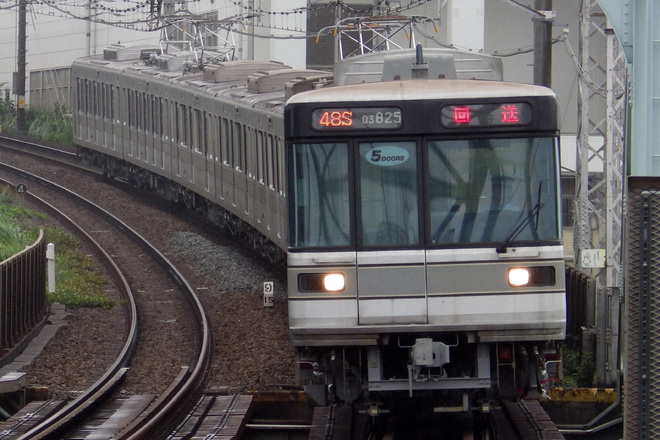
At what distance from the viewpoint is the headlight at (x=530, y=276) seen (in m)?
7.67

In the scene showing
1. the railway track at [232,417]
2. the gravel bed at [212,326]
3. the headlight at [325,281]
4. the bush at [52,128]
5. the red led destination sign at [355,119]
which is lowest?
the gravel bed at [212,326]

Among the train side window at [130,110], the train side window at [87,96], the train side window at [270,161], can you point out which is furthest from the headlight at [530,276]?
Result: the train side window at [87,96]

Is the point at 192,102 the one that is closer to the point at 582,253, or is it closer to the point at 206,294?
the point at 206,294

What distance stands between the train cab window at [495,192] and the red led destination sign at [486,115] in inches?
4.7

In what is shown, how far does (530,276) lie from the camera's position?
7.68 m

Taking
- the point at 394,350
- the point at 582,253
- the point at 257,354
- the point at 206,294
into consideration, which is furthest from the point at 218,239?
the point at 394,350

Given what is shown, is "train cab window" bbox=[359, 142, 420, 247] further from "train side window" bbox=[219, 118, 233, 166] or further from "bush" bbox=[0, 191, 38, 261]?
"train side window" bbox=[219, 118, 233, 166]

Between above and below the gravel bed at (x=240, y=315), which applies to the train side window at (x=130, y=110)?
above

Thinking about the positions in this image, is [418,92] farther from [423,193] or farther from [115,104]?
[115,104]

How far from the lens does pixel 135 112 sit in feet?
77.0

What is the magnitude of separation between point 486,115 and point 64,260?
10.9 m

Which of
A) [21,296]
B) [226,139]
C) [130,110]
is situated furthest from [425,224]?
[130,110]

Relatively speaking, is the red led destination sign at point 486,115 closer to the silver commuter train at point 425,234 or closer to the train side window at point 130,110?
the silver commuter train at point 425,234

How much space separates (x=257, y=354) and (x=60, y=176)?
14700 mm
